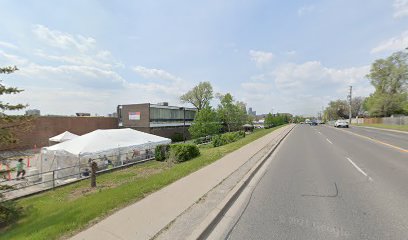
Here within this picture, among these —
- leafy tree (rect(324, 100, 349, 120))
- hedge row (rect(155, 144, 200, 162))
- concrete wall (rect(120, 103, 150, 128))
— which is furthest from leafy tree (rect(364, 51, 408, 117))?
hedge row (rect(155, 144, 200, 162))

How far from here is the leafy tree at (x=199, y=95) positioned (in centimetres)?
8425

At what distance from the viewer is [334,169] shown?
30.0ft

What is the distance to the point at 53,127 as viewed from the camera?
35.6m

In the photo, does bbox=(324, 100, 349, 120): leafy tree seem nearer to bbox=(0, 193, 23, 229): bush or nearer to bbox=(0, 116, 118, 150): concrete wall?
bbox=(0, 116, 118, 150): concrete wall

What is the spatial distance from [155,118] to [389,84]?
194 ft

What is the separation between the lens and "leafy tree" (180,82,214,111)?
84.2 meters

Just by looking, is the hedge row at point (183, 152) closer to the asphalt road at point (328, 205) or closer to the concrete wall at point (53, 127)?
Result: the asphalt road at point (328, 205)

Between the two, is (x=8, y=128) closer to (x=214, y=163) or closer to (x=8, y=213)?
(x=8, y=213)

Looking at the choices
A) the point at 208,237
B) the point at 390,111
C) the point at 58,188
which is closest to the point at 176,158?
A: the point at 58,188

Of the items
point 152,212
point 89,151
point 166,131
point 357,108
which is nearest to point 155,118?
point 166,131

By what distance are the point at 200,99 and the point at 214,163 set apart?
7398 centimetres

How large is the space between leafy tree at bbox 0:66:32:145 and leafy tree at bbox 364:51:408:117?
70046 mm

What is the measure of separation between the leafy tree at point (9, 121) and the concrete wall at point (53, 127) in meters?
26.4

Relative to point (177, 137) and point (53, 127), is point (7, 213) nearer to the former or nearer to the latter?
point (53, 127)
